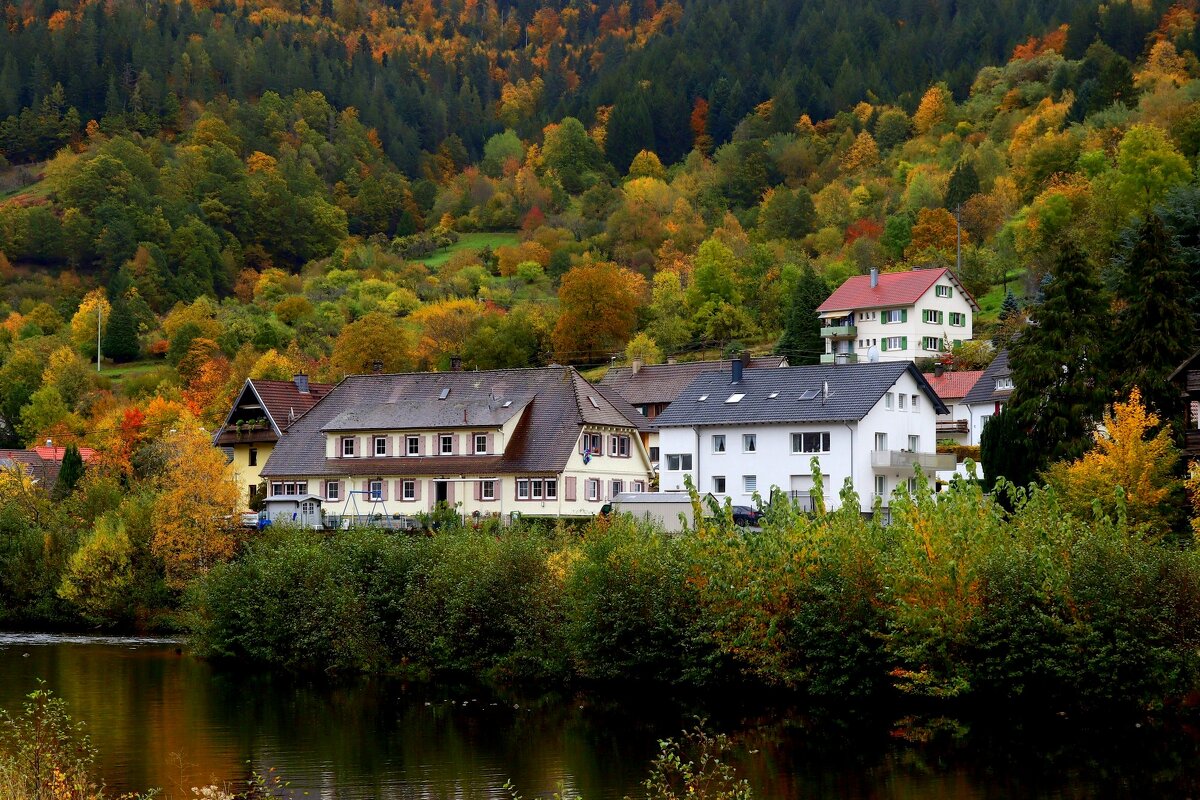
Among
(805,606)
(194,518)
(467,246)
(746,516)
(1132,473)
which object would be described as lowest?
(805,606)

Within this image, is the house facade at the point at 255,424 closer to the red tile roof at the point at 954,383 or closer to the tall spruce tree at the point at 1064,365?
the red tile roof at the point at 954,383

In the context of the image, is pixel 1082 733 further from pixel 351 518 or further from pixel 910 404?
pixel 351 518

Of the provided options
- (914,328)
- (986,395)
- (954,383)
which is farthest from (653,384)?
(914,328)

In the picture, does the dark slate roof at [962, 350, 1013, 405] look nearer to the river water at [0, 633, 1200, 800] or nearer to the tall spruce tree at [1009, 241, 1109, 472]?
the tall spruce tree at [1009, 241, 1109, 472]

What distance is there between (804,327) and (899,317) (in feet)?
21.6

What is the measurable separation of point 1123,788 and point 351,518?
154 feet

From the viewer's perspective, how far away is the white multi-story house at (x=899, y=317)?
107 meters

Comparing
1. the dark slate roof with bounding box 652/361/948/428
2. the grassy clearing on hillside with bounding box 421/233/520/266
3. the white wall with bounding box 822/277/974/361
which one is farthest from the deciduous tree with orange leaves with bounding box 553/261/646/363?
the grassy clearing on hillside with bounding box 421/233/520/266

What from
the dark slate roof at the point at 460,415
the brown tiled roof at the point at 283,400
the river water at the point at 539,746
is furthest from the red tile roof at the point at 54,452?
the river water at the point at 539,746

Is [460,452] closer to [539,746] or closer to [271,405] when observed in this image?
[271,405]

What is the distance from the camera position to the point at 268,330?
134 m

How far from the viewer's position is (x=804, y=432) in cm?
7219

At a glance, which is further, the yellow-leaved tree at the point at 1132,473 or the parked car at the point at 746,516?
the parked car at the point at 746,516

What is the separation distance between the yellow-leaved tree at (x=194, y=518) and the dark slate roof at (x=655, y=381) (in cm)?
2551
